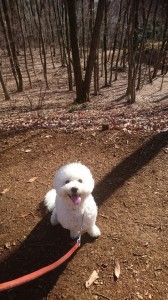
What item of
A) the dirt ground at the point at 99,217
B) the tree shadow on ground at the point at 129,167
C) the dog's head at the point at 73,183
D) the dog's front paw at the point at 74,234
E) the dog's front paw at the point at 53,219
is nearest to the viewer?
the dog's head at the point at 73,183

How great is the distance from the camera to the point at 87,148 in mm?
5262

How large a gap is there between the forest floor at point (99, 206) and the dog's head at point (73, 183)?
35.8 inches

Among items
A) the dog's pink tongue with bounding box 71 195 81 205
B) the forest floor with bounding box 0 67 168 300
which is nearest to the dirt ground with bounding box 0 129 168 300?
the forest floor with bounding box 0 67 168 300

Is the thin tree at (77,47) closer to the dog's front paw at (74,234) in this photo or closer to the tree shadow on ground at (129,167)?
the tree shadow on ground at (129,167)

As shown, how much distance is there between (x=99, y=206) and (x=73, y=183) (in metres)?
1.41

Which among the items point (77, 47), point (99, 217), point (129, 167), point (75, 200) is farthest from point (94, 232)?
point (77, 47)

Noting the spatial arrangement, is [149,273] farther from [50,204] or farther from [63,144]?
[63,144]

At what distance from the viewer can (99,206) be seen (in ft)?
12.7

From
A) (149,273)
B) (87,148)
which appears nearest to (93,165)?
(87,148)

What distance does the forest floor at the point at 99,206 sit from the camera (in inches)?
114

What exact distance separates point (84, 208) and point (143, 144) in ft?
8.34

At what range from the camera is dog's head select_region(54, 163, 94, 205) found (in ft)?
8.47

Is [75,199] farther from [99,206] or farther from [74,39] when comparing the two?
[74,39]

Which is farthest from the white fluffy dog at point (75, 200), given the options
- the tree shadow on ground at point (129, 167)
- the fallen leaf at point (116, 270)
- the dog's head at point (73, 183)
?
the tree shadow on ground at point (129, 167)
